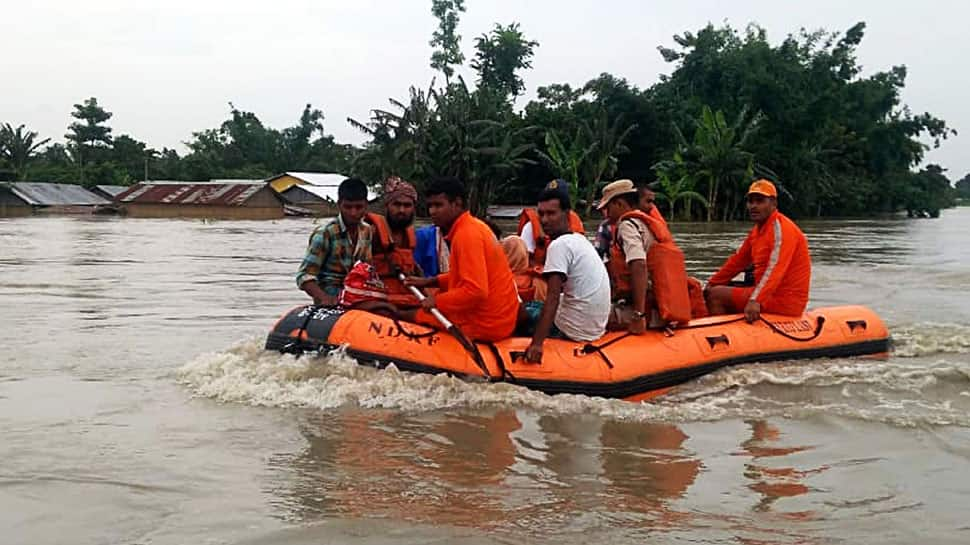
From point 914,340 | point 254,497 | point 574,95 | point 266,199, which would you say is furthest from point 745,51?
point 254,497

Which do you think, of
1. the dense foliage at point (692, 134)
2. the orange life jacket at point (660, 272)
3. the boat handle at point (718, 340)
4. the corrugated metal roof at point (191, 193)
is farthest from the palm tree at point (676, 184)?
the orange life jacket at point (660, 272)

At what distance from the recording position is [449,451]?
4.63 m

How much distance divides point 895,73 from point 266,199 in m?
31.0

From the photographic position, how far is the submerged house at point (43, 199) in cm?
4444

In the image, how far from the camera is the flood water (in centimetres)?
357

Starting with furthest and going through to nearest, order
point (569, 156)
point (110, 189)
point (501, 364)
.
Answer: point (110, 189)
point (569, 156)
point (501, 364)

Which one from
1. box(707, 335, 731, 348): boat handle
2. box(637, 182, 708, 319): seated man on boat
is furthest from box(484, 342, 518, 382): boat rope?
box(637, 182, 708, 319): seated man on boat

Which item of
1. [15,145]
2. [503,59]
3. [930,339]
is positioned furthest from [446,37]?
[930,339]

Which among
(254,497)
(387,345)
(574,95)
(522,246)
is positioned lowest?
(254,497)

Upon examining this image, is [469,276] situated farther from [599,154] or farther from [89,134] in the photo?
[89,134]

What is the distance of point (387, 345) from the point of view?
571 centimetres

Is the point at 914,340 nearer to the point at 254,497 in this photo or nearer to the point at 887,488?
the point at 887,488

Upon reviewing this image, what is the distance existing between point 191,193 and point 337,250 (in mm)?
41074

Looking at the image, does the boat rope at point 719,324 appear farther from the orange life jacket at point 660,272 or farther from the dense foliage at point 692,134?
the dense foliage at point 692,134
